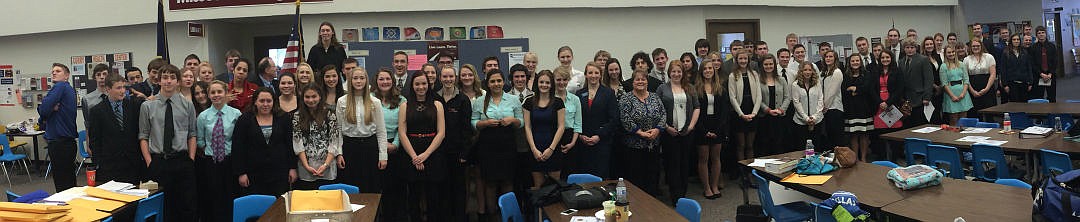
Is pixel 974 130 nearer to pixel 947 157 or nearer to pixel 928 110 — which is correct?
pixel 947 157

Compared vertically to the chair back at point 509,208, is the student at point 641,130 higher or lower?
higher

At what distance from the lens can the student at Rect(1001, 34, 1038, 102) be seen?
1095cm

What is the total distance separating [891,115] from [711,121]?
9.84ft

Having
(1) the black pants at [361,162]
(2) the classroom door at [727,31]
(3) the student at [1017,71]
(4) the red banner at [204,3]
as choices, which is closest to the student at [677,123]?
(1) the black pants at [361,162]

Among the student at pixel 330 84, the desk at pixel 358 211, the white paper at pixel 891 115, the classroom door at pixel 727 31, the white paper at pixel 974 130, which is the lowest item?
the desk at pixel 358 211

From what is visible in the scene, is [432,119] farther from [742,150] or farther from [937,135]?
[937,135]

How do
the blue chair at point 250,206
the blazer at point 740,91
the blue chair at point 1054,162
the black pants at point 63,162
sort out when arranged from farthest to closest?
the black pants at point 63,162 < the blazer at point 740,91 < the blue chair at point 1054,162 < the blue chair at point 250,206

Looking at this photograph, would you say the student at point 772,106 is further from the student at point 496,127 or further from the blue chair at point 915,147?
the student at point 496,127

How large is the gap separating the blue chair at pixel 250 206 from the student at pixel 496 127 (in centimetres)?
196

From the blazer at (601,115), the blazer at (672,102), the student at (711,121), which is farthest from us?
the student at (711,121)

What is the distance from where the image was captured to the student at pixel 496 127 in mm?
6230

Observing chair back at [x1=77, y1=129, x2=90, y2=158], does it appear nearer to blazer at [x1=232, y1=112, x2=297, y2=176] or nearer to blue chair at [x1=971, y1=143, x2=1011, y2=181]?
blazer at [x1=232, y1=112, x2=297, y2=176]

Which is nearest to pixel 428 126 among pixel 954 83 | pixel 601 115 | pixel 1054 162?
pixel 601 115

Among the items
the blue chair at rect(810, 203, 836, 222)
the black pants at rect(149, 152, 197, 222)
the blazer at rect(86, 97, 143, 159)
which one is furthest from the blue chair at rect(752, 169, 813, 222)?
the blazer at rect(86, 97, 143, 159)
